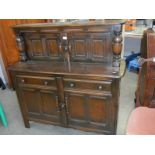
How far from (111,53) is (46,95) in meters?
0.81

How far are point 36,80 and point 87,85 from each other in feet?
1.80

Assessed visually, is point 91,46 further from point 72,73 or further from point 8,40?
point 8,40

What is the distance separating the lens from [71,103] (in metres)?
1.76

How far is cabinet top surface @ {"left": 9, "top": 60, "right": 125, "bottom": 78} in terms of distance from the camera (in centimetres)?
151

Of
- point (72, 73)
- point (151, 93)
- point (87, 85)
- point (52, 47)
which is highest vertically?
point (52, 47)

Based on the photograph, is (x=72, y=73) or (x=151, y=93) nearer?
(x=72, y=73)

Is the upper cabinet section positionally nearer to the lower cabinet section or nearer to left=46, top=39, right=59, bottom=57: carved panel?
left=46, top=39, right=59, bottom=57: carved panel

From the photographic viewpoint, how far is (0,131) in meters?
2.10

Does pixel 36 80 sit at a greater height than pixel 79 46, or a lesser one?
lesser

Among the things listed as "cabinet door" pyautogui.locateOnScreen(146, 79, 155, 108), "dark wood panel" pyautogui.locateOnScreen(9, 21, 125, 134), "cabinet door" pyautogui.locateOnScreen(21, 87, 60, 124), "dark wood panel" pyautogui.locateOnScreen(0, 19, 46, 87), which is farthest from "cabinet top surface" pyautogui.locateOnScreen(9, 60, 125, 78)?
"dark wood panel" pyautogui.locateOnScreen(0, 19, 46, 87)

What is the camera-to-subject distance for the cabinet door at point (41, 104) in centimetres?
181

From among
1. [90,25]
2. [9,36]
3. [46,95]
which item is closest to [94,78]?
A: [90,25]

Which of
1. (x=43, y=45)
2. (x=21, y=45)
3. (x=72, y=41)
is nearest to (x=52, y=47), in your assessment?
(x=43, y=45)
